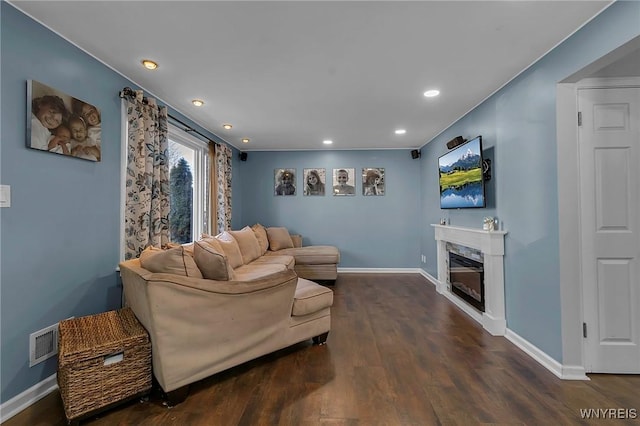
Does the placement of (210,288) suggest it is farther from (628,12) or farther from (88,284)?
(628,12)

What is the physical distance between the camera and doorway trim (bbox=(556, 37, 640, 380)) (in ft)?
6.64

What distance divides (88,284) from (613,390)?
3.81m

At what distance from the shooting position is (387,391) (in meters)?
1.87

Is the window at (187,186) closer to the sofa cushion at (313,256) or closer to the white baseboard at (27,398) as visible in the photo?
the sofa cushion at (313,256)

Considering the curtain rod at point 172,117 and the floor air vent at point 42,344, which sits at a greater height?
the curtain rod at point 172,117

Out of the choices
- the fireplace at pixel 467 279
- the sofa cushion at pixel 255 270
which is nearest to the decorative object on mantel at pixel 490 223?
the fireplace at pixel 467 279

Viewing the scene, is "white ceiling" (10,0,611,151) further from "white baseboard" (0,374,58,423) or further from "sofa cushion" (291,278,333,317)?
"white baseboard" (0,374,58,423)

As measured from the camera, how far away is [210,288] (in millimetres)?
1816

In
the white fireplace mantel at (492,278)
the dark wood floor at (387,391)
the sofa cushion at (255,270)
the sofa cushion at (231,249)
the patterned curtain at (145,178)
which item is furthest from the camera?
the sofa cushion at (231,249)

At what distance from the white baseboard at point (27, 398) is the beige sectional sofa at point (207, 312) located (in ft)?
2.14

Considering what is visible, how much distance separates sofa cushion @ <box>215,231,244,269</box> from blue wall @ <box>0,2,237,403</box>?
128 cm

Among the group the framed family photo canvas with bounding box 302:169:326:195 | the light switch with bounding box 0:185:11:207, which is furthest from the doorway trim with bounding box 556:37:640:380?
the framed family photo canvas with bounding box 302:169:326:195

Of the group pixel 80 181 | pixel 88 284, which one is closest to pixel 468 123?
pixel 80 181

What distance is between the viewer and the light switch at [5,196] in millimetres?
1604
